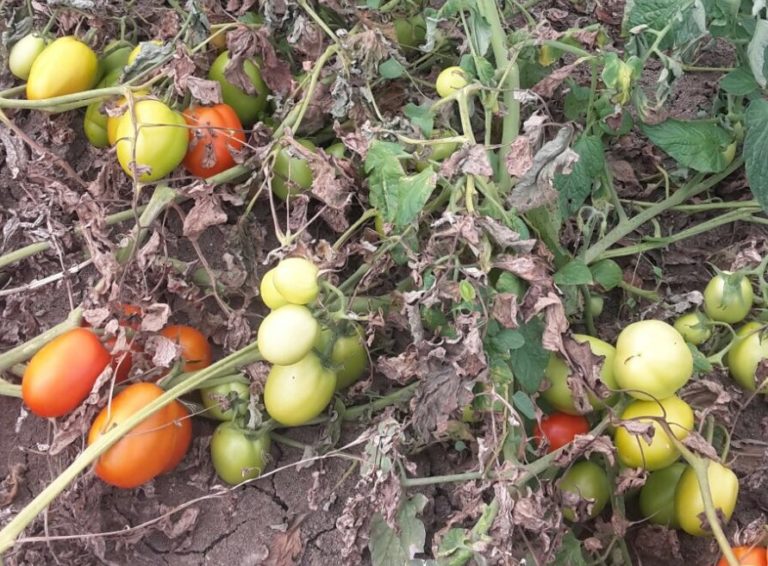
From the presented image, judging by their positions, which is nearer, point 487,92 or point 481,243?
point 481,243

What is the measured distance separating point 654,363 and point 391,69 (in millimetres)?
865

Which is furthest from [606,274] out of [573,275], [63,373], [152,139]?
[63,373]

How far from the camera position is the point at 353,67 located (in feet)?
5.29

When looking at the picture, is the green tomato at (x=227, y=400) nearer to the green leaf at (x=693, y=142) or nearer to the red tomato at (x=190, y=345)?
the red tomato at (x=190, y=345)

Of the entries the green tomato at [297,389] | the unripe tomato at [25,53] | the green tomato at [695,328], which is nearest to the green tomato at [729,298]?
the green tomato at [695,328]

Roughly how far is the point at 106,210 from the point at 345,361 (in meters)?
0.63

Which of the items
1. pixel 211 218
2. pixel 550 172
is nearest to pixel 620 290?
pixel 550 172

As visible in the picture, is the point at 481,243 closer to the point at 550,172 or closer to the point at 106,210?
the point at 550,172

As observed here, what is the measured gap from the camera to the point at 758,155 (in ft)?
4.84

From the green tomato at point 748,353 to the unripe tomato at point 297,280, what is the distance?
844 mm

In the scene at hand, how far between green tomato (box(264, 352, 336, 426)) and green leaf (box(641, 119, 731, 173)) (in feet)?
2.93

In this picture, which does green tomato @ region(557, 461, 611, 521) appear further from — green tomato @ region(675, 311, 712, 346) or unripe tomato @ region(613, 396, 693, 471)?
green tomato @ region(675, 311, 712, 346)

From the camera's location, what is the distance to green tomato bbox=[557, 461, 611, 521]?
1371mm

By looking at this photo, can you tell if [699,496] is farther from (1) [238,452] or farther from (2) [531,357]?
(1) [238,452]
